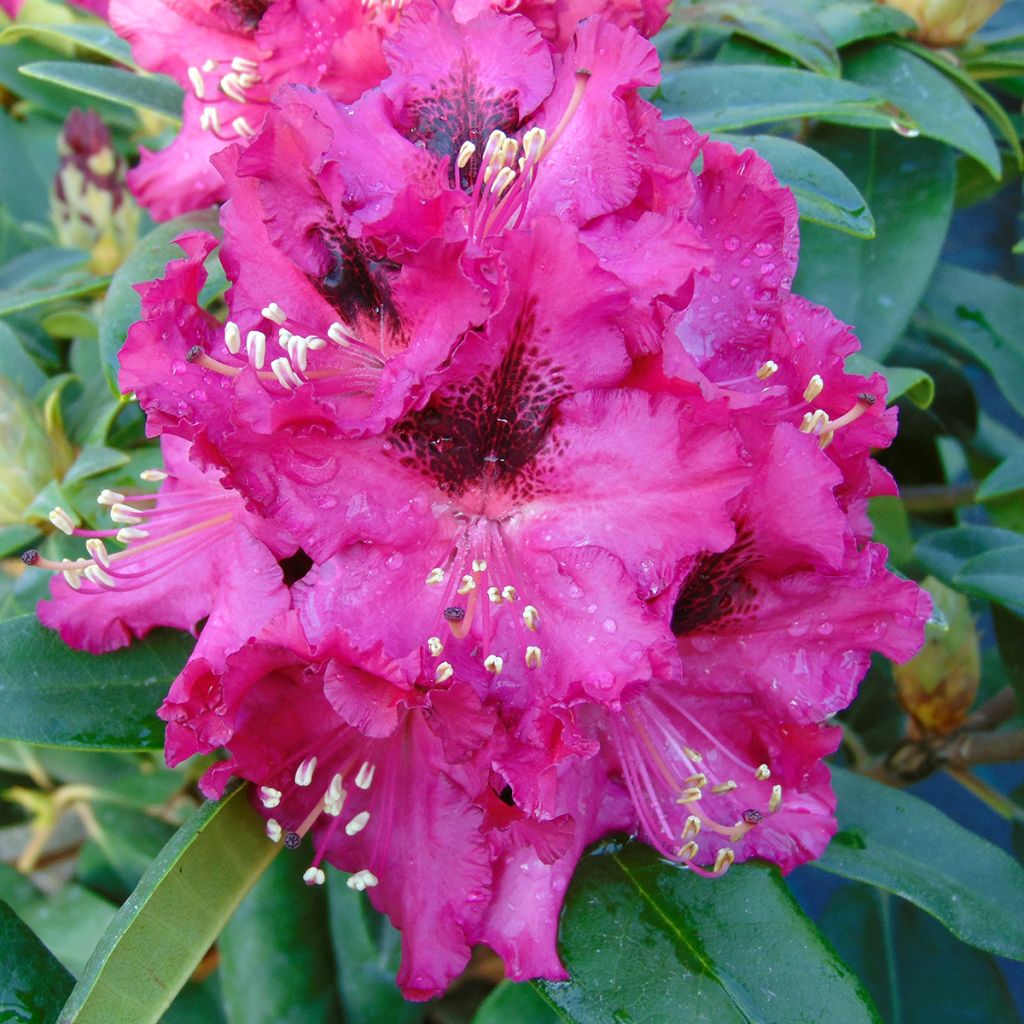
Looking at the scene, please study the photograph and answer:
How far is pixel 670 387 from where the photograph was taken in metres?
0.56

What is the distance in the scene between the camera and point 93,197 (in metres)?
1.26

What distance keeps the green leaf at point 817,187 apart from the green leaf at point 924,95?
0.18 meters

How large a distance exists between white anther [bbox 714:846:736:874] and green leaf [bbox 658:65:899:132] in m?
0.54

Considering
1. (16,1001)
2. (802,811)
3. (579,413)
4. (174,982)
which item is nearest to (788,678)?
(802,811)

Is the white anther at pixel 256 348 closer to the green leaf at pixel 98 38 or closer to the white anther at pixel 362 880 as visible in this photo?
the white anther at pixel 362 880

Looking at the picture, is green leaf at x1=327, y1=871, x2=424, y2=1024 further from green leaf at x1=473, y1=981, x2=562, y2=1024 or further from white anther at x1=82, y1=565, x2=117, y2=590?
white anther at x1=82, y1=565, x2=117, y2=590

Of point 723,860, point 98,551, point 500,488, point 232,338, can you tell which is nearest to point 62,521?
point 98,551

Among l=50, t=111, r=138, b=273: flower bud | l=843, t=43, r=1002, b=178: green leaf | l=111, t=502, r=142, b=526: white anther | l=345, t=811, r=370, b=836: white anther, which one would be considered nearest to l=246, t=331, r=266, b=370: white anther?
l=111, t=502, r=142, b=526: white anther

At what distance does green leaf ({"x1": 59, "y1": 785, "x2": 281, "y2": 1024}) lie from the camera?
2.01ft

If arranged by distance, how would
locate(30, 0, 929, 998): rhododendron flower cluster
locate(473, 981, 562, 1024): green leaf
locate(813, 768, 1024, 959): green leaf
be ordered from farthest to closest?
locate(473, 981, 562, 1024): green leaf
locate(813, 768, 1024, 959): green leaf
locate(30, 0, 929, 998): rhododendron flower cluster

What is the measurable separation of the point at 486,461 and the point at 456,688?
0.14m

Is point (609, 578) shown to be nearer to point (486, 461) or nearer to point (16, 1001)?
point (486, 461)

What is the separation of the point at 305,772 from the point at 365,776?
1.4 inches

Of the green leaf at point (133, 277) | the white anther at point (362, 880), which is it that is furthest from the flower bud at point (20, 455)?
the white anther at point (362, 880)
